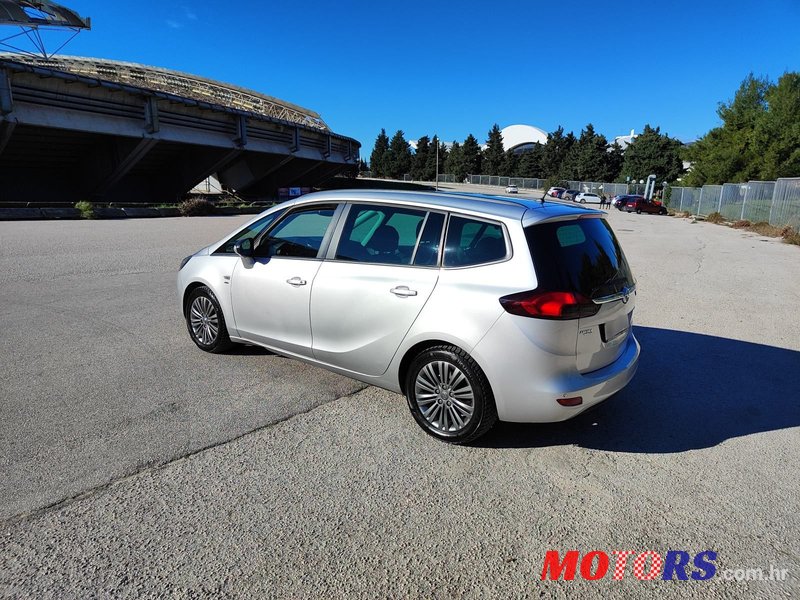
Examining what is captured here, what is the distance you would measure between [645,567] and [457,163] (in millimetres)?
106434

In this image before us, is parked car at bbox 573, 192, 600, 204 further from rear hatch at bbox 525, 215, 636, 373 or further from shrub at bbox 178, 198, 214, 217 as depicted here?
rear hatch at bbox 525, 215, 636, 373

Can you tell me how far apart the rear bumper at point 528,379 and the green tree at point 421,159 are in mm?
112917

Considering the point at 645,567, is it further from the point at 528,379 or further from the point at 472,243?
the point at 472,243

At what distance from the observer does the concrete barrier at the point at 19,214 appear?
66.2 ft

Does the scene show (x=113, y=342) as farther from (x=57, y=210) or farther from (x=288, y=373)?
(x=57, y=210)

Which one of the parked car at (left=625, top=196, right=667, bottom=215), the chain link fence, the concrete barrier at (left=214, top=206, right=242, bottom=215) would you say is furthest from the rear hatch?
the parked car at (left=625, top=196, right=667, bottom=215)

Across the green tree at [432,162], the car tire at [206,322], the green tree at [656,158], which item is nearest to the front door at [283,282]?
the car tire at [206,322]

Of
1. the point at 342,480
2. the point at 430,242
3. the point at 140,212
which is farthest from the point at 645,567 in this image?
the point at 140,212

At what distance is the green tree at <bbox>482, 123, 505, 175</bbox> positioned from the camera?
100 metres

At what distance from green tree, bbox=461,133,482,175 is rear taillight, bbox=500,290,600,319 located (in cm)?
10378

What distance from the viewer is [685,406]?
4.18 m

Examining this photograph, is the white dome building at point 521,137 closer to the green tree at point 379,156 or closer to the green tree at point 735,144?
the green tree at point 379,156

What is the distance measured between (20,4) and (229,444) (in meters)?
43.4

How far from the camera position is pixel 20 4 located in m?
33.2
